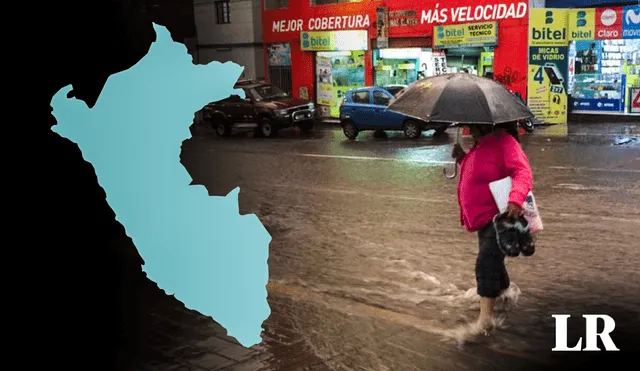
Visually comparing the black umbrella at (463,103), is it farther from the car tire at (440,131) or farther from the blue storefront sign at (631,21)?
the blue storefront sign at (631,21)

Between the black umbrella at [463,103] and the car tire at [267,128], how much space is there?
1661 centimetres

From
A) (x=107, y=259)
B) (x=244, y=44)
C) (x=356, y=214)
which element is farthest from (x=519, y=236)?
(x=244, y=44)

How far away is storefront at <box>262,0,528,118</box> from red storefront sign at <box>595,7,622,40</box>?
211cm

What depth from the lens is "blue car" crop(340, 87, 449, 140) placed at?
19.2m

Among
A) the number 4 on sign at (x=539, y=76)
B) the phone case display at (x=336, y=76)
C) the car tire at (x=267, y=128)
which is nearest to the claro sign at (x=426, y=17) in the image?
the phone case display at (x=336, y=76)

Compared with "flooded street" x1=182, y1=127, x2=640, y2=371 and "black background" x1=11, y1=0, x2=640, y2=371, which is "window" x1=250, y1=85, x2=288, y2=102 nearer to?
"flooded street" x1=182, y1=127, x2=640, y2=371

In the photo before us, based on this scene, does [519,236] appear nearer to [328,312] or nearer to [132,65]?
[328,312]

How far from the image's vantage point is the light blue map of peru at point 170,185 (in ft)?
10.1

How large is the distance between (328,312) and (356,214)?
3810 mm

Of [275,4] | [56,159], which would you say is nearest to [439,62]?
[275,4]

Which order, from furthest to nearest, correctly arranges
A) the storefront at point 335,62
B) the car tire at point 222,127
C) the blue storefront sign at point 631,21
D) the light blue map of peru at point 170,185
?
the storefront at point 335,62 < the car tire at point 222,127 < the blue storefront sign at point 631,21 < the light blue map of peru at point 170,185

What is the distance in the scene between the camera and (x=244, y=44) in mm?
29953

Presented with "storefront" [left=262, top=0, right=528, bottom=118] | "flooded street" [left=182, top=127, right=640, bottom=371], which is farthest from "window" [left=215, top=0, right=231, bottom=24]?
"flooded street" [left=182, top=127, right=640, bottom=371]

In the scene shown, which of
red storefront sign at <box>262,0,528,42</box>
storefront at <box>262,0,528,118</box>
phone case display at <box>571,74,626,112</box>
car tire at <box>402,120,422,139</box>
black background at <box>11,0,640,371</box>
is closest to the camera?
black background at <box>11,0,640,371</box>
